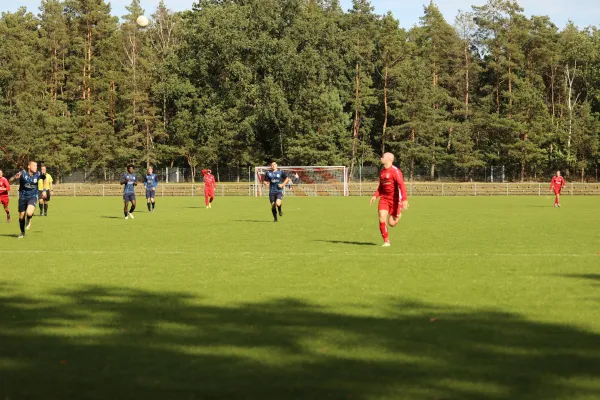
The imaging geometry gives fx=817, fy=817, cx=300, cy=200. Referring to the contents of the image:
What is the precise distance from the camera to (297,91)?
2840 inches

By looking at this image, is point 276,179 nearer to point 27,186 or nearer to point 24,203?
point 27,186

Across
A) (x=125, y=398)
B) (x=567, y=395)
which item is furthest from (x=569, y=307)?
(x=125, y=398)

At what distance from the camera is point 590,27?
95.9 m

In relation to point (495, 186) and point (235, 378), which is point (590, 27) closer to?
point (495, 186)

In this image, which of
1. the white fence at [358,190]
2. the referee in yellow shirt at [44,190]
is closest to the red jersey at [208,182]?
the referee in yellow shirt at [44,190]

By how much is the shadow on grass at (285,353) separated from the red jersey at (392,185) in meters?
7.46

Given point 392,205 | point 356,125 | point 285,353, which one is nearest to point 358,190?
point 356,125

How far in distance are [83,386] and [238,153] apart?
69705mm

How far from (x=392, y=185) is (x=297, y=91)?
5591cm

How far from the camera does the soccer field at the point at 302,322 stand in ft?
19.7

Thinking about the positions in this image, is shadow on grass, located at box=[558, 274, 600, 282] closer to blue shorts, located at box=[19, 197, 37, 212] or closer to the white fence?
blue shorts, located at box=[19, 197, 37, 212]

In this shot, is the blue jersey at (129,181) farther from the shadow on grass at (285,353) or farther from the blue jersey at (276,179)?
the shadow on grass at (285,353)

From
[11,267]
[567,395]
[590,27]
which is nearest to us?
[567,395]

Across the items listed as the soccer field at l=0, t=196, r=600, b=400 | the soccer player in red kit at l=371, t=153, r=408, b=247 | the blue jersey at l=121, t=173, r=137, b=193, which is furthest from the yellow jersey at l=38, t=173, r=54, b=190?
the soccer player in red kit at l=371, t=153, r=408, b=247
